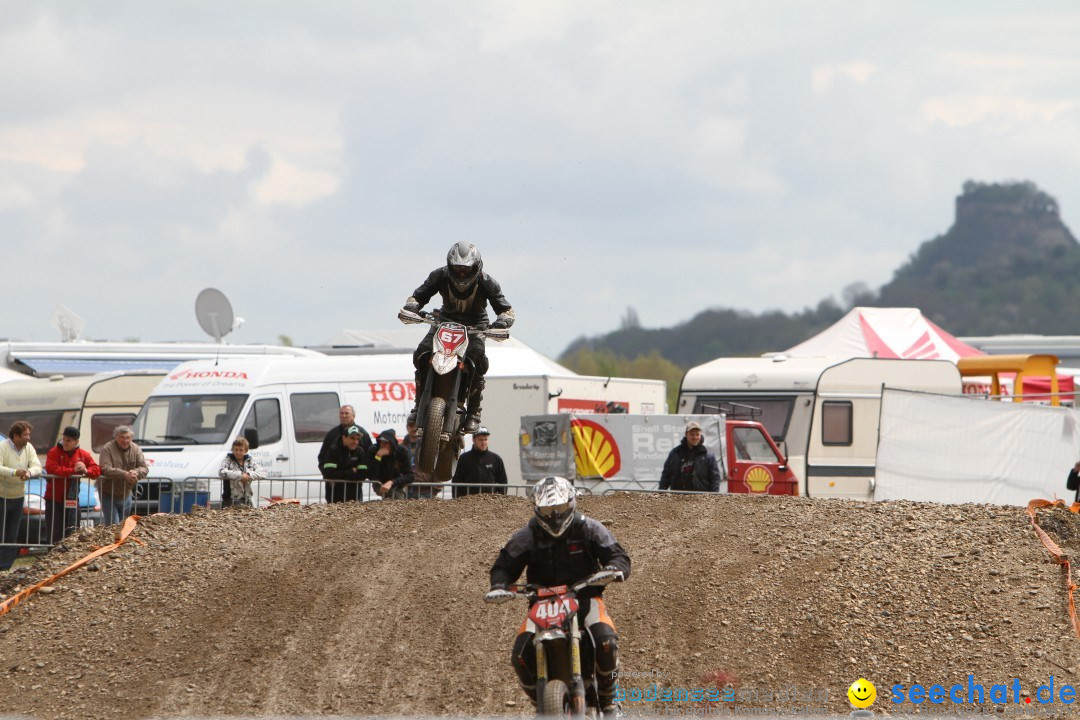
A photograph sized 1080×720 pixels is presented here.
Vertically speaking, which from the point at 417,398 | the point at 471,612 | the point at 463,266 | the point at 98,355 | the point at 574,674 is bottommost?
the point at 471,612

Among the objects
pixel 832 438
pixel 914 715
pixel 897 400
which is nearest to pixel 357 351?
pixel 832 438

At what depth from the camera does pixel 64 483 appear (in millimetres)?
14891

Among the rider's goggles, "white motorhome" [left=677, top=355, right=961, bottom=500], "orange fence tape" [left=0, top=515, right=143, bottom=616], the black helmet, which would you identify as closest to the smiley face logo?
the rider's goggles

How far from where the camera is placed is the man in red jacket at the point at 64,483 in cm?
1492

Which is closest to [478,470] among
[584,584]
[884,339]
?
[584,584]

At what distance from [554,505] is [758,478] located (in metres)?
11.8

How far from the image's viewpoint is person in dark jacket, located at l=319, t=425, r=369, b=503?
15.9 meters

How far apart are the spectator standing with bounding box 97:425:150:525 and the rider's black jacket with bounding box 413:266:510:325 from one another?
4.49 metres

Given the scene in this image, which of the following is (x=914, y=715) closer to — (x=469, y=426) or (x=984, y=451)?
(x=469, y=426)

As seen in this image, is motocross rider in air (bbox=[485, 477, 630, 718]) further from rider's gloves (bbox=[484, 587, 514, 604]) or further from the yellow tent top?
the yellow tent top

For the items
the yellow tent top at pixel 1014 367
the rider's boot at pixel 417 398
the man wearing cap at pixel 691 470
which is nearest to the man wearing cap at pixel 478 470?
the man wearing cap at pixel 691 470

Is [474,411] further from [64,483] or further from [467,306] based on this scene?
[64,483]

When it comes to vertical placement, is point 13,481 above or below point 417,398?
below

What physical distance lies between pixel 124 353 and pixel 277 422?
9.48 m
